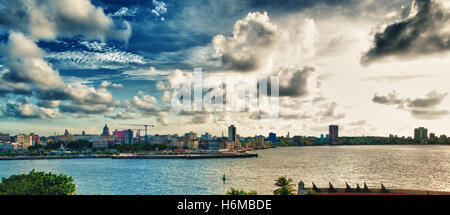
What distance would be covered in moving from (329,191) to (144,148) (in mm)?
156536

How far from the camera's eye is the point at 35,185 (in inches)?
984

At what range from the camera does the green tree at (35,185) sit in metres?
23.7

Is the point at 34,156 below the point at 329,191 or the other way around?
below

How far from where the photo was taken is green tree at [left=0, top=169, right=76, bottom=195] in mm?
23659
